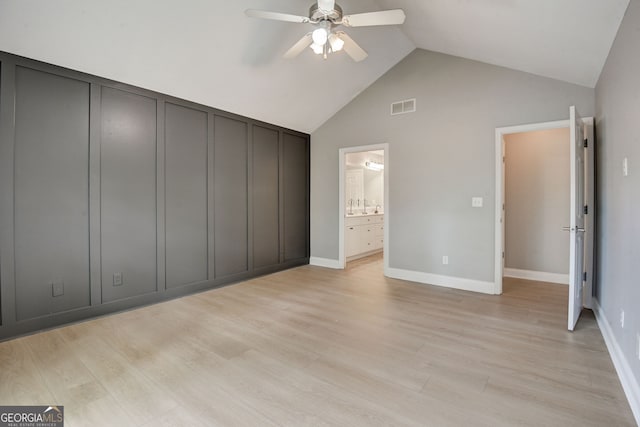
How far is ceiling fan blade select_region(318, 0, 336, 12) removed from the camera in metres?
2.22

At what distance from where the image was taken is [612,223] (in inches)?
94.6

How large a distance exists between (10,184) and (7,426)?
1.98 metres

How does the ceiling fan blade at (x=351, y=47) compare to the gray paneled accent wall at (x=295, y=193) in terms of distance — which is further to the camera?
the gray paneled accent wall at (x=295, y=193)

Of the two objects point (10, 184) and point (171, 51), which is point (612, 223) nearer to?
point (171, 51)

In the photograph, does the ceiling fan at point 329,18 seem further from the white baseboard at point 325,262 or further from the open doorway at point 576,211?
the white baseboard at point 325,262

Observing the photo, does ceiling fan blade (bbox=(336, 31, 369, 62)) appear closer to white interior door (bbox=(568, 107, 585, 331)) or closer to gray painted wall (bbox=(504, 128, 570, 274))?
white interior door (bbox=(568, 107, 585, 331))

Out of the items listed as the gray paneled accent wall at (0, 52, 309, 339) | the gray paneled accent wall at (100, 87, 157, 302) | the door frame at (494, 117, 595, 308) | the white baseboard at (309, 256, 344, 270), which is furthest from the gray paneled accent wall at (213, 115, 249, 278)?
the door frame at (494, 117, 595, 308)

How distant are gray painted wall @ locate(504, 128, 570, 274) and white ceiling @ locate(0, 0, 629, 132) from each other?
134 centimetres

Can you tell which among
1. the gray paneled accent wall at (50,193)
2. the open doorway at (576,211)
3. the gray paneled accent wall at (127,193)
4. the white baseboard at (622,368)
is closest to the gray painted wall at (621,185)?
the white baseboard at (622,368)

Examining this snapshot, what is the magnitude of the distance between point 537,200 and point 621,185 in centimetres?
252

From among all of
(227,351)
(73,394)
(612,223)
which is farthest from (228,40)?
(612,223)

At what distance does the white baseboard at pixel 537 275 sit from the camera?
166 inches

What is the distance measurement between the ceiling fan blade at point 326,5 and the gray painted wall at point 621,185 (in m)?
1.88

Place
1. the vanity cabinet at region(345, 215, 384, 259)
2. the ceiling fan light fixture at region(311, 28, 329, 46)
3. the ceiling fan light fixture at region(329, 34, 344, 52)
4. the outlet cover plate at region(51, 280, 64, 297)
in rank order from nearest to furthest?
the ceiling fan light fixture at region(311, 28, 329, 46) < the ceiling fan light fixture at region(329, 34, 344, 52) < the outlet cover plate at region(51, 280, 64, 297) < the vanity cabinet at region(345, 215, 384, 259)
